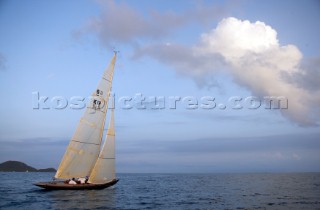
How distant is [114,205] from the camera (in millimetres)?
38562

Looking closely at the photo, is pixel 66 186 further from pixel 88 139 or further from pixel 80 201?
pixel 88 139

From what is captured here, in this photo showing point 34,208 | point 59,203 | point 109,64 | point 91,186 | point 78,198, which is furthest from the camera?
point 109,64

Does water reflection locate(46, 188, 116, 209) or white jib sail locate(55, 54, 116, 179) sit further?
white jib sail locate(55, 54, 116, 179)

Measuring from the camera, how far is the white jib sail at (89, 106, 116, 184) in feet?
150

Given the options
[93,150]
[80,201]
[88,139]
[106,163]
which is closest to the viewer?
[80,201]

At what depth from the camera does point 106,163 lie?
46.8 m

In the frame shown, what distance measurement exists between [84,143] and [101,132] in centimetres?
289

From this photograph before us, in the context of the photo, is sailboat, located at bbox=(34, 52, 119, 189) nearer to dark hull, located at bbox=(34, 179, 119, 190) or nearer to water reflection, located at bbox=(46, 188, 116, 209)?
dark hull, located at bbox=(34, 179, 119, 190)


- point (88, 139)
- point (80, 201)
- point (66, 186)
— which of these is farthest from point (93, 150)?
point (80, 201)

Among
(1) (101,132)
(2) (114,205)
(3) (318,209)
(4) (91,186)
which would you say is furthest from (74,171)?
(3) (318,209)

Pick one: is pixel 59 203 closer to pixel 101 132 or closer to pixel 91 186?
pixel 91 186

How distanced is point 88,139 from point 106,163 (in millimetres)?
4428

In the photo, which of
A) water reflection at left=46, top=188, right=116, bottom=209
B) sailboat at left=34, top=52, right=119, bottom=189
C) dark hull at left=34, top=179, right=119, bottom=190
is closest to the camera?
water reflection at left=46, top=188, right=116, bottom=209

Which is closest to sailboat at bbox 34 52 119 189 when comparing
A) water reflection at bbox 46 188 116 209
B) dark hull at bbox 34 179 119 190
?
dark hull at bbox 34 179 119 190
